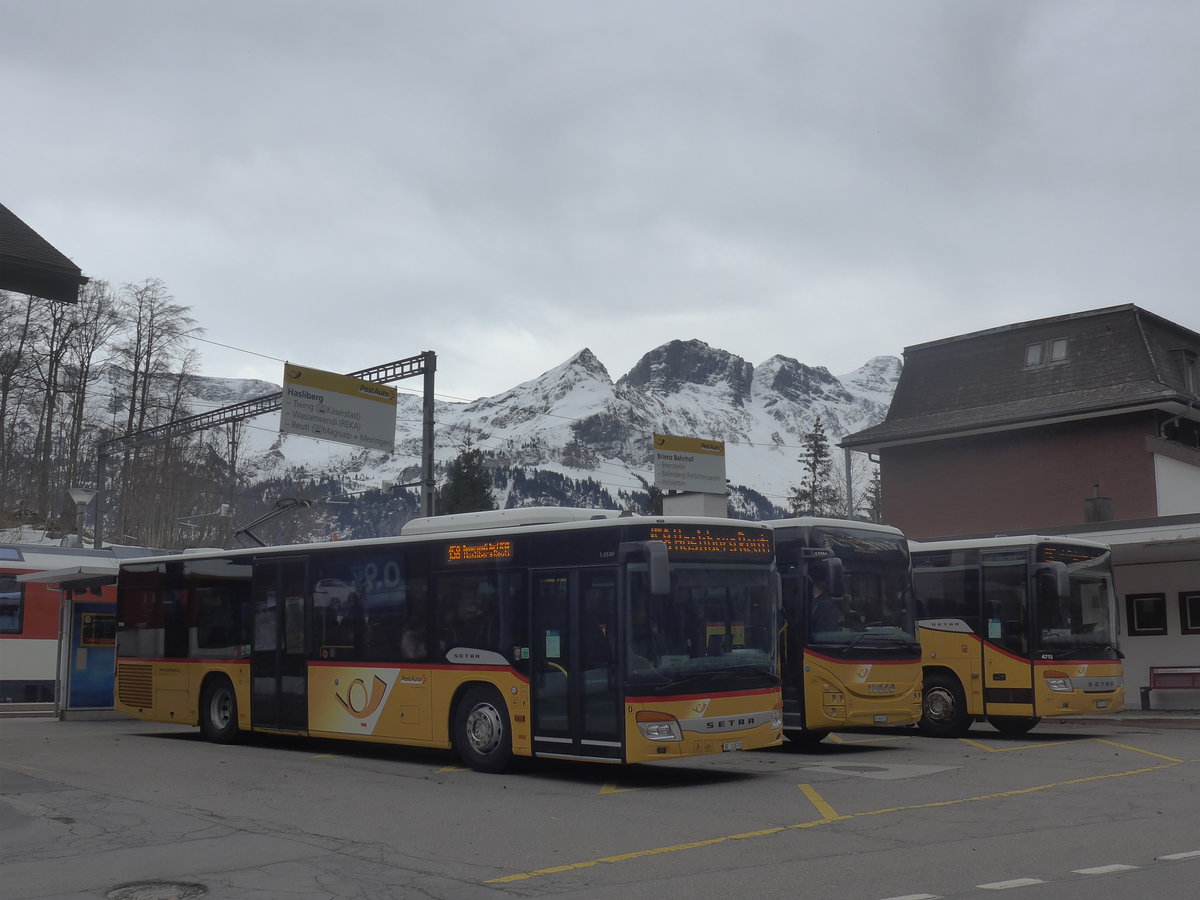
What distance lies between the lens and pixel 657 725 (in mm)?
12602

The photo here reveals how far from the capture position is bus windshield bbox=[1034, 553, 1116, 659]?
742 inches

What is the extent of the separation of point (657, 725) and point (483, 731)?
2557 mm

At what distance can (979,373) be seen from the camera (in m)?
37.3

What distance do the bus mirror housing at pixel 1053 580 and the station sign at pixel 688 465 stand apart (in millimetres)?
18623

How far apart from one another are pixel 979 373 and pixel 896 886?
31436 mm

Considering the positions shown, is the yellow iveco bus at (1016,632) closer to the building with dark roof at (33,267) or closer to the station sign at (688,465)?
the building with dark roof at (33,267)

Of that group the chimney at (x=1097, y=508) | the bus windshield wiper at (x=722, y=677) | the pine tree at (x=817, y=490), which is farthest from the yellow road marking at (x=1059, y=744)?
the pine tree at (x=817, y=490)

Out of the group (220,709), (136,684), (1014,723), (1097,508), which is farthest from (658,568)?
(1097,508)

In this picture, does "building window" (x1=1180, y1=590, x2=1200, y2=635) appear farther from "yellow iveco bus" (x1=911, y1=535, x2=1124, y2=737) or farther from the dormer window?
the dormer window

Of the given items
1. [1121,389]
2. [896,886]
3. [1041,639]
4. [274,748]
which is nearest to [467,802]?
[896,886]

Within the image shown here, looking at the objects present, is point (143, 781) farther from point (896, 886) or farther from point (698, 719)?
point (896, 886)

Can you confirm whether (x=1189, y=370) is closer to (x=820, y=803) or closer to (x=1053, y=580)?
(x=1053, y=580)

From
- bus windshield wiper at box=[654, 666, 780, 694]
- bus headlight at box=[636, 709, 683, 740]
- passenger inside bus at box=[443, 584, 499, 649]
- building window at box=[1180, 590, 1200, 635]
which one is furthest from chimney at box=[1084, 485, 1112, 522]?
bus headlight at box=[636, 709, 683, 740]

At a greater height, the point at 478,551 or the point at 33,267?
the point at 33,267
